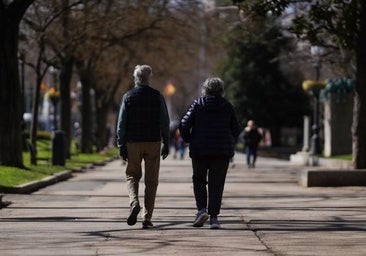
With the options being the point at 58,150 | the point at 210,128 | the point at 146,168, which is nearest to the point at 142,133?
the point at 146,168

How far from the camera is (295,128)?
69000 mm

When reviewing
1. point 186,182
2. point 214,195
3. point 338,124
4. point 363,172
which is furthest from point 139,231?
point 338,124

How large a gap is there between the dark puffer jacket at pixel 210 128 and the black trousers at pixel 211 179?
0.12 metres

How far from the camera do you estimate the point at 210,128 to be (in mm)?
11727

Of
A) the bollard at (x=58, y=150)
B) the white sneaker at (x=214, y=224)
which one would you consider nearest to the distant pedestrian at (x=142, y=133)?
the white sneaker at (x=214, y=224)

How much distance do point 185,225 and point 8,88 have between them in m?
10.9

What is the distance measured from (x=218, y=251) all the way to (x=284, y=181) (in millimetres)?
14815

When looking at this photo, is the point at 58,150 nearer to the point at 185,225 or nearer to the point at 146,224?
the point at 185,225

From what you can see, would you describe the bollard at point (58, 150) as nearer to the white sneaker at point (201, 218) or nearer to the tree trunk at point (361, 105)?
the tree trunk at point (361, 105)

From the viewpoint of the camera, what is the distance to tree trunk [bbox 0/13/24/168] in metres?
21.8

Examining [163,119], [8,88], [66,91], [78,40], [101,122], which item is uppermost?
[78,40]

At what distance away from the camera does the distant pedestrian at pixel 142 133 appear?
11.7 metres

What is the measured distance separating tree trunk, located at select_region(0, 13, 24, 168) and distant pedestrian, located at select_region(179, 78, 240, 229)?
10944mm

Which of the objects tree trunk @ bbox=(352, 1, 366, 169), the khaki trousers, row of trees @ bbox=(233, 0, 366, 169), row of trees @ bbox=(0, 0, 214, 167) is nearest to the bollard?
row of trees @ bbox=(0, 0, 214, 167)
